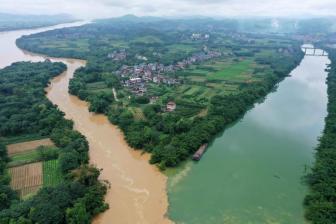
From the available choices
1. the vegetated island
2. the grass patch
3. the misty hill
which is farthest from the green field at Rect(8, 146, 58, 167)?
the misty hill

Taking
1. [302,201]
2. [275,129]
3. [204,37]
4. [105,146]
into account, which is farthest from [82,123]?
[204,37]

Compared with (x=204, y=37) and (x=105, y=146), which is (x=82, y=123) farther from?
(x=204, y=37)

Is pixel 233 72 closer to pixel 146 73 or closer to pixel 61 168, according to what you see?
pixel 146 73

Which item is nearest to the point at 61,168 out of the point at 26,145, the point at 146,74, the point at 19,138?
the point at 26,145

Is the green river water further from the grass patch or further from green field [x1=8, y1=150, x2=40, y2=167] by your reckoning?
the grass patch

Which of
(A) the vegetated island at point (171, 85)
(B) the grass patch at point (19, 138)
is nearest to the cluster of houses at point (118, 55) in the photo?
(A) the vegetated island at point (171, 85)
